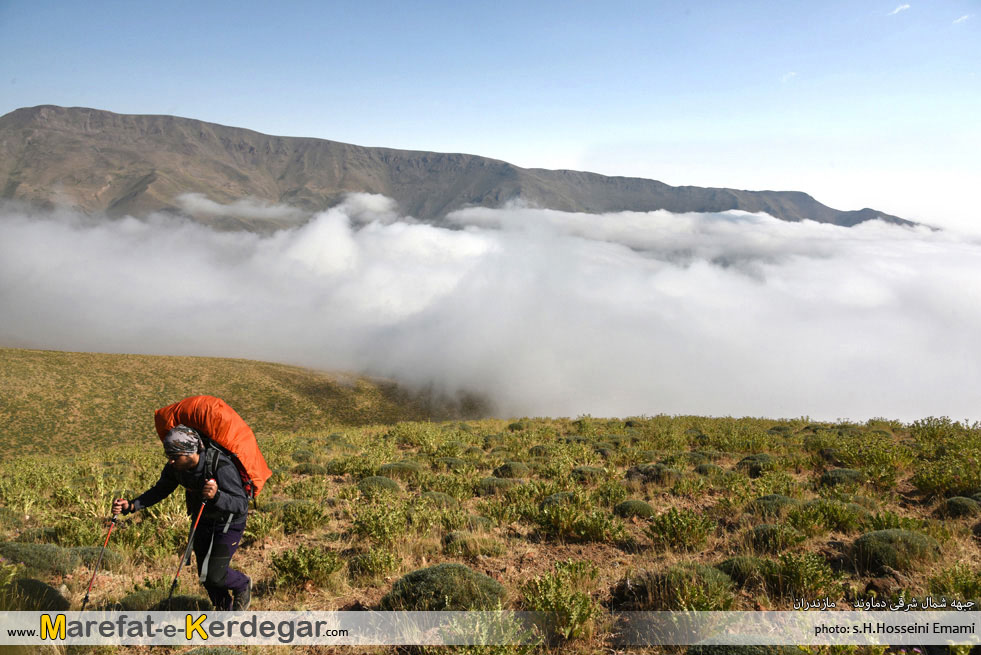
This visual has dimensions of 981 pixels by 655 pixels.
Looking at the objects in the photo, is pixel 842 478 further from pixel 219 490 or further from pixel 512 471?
pixel 219 490

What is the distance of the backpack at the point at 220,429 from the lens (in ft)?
14.7

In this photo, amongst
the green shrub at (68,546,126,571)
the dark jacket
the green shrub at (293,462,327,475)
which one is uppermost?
the dark jacket

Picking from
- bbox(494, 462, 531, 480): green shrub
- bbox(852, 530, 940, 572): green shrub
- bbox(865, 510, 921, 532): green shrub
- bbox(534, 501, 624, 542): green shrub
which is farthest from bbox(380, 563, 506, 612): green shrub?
bbox(494, 462, 531, 480): green shrub

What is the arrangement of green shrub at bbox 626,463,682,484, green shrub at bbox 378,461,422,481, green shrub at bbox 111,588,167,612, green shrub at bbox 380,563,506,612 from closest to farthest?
green shrub at bbox 380,563,506,612 → green shrub at bbox 111,588,167,612 → green shrub at bbox 626,463,682,484 → green shrub at bbox 378,461,422,481

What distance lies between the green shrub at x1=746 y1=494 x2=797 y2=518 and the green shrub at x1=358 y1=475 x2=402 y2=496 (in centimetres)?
713

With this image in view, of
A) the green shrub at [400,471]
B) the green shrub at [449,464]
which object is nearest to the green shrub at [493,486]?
the green shrub at [449,464]

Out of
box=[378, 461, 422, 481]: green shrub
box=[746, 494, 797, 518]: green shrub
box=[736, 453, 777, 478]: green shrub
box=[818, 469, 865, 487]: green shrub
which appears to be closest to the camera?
box=[746, 494, 797, 518]: green shrub

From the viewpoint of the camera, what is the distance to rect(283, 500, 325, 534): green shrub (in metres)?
7.80

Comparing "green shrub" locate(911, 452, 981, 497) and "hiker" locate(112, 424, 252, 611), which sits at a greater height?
"hiker" locate(112, 424, 252, 611)

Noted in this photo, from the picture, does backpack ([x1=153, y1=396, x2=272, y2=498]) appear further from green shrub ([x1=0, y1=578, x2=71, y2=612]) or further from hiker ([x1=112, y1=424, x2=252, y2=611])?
green shrub ([x1=0, y1=578, x2=71, y2=612])

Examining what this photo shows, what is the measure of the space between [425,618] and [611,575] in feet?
8.65

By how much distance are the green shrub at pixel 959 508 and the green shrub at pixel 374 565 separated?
917cm

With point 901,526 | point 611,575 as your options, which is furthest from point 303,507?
point 901,526

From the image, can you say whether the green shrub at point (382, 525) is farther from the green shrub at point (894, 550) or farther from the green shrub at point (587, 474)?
the green shrub at point (894, 550)
